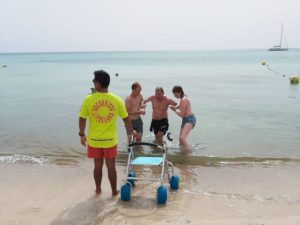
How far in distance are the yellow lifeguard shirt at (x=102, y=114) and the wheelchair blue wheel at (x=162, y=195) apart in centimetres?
90

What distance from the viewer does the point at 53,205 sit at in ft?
17.1

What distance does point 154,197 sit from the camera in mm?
5422

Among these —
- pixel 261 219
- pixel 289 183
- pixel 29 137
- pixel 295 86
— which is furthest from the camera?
pixel 295 86

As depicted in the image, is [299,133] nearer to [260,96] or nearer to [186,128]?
[186,128]

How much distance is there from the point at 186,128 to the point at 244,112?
7606 mm

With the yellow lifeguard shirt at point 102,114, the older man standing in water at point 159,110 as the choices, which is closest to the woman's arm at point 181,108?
the older man standing in water at point 159,110

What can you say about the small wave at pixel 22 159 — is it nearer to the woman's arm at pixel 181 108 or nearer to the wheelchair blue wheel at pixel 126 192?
the woman's arm at pixel 181 108

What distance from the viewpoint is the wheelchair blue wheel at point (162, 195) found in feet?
16.5

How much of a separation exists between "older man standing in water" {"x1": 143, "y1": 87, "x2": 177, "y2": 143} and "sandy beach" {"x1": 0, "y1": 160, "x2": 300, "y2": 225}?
3.72ft

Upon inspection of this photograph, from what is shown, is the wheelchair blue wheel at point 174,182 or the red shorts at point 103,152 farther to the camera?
the wheelchair blue wheel at point 174,182

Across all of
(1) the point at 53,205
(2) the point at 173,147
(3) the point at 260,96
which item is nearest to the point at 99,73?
(1) the point at 53,205

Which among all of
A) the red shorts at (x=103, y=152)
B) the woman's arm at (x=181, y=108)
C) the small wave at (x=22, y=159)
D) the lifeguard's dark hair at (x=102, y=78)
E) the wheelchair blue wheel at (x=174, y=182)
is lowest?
the small wave at (x=22, y=159)

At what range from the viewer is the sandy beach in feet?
15.5

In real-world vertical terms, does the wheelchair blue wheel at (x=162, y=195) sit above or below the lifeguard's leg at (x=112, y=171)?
below
